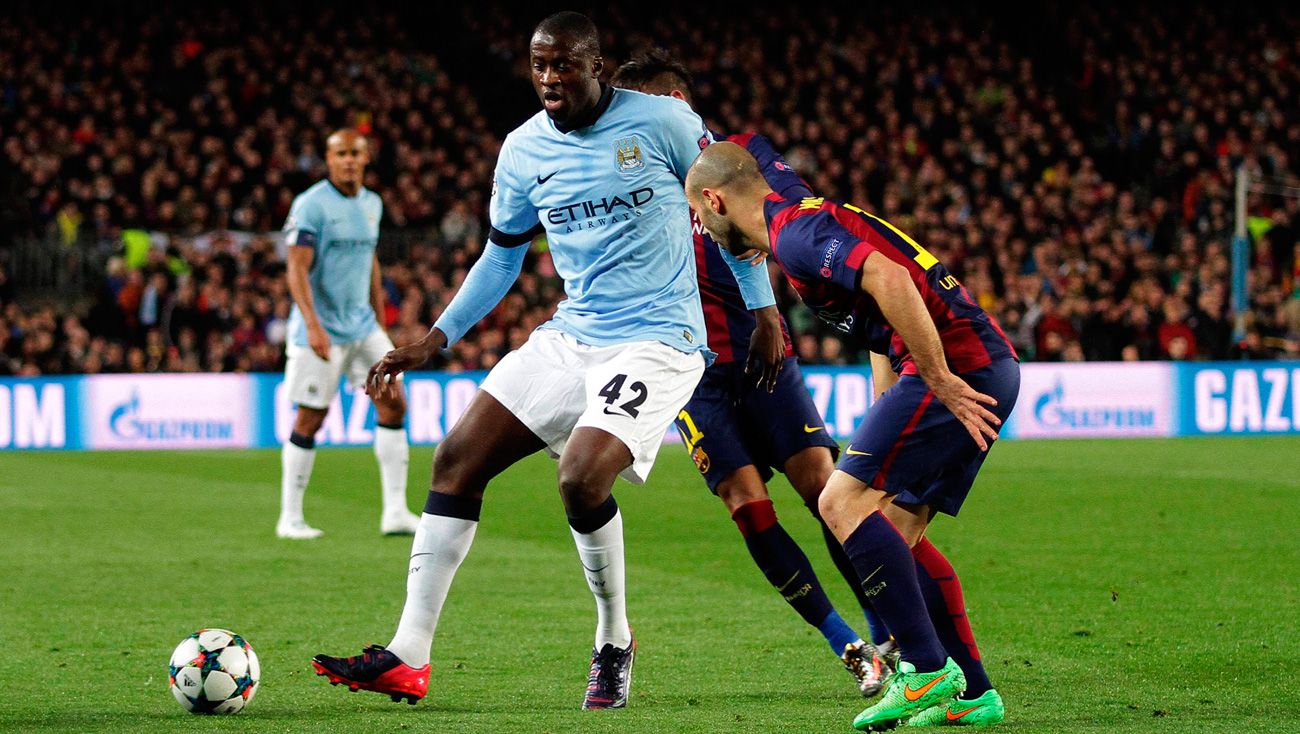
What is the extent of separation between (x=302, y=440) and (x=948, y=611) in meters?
5.91

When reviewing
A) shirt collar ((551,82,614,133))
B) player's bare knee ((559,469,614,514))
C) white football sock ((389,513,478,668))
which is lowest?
white football sock ((389,513,478,668))

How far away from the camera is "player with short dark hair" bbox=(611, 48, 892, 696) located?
567cm

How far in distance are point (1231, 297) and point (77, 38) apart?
15.8 m

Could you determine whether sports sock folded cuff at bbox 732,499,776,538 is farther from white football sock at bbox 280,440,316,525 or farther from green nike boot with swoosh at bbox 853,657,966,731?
white football sock at bbox 280,440,316,525

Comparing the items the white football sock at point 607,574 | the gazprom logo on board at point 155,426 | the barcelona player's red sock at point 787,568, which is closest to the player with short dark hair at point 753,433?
the barcelona player's red sock at point 787,568

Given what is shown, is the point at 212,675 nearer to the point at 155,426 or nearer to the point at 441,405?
the point at 441,405

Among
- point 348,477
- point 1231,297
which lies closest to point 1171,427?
point 1231,297

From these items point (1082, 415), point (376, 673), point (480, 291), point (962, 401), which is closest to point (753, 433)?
point (480, 291)

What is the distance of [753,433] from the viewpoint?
5.99 m

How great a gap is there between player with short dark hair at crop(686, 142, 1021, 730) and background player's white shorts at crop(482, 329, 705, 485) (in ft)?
1.54

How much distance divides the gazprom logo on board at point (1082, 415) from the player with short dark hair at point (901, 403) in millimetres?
13480

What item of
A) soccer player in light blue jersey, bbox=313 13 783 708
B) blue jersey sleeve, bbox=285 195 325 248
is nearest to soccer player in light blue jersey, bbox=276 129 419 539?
blue jersey sleeve, bbox=285 195 325 248

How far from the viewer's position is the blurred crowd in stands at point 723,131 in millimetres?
18781

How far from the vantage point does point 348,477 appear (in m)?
14.0
